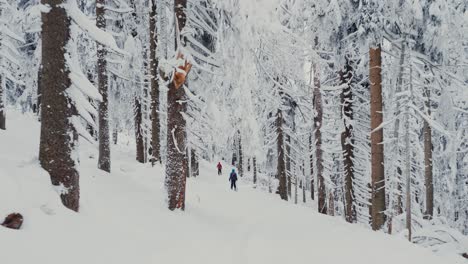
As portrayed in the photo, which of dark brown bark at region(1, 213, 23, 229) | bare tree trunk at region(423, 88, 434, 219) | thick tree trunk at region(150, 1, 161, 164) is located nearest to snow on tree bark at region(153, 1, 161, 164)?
thick tree trunk at region(150, 1, 161, 164)

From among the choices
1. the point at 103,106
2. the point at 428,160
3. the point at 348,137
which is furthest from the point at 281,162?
the point at 103,106

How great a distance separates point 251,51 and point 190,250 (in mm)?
3787

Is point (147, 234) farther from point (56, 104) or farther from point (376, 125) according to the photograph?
point (376, 125)

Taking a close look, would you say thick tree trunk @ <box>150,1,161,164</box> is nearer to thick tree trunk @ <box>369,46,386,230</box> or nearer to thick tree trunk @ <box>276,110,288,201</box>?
thick tree trunk @ <box>276,110,288,201</box>

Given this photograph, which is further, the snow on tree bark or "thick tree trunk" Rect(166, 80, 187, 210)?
the snow on tree bark

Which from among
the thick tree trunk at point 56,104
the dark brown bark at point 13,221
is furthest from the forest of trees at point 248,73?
the dark brown bark at point 13,221

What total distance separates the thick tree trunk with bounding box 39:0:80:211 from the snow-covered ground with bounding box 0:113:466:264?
26 cm

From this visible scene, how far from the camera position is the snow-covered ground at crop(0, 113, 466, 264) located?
17.7 ft

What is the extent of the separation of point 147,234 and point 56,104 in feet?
9.01

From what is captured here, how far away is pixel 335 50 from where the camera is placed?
1502 centimetres

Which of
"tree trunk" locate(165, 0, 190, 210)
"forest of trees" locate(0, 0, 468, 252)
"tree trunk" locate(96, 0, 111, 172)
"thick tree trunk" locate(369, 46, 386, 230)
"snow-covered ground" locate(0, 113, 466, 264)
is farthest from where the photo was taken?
"tree trunk" locate(96, 0, 111, 172)

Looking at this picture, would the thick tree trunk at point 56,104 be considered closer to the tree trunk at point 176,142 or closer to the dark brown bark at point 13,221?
the dark brown bark at point 13,221

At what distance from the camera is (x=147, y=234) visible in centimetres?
744

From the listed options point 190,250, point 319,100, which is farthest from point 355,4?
point 190,250
